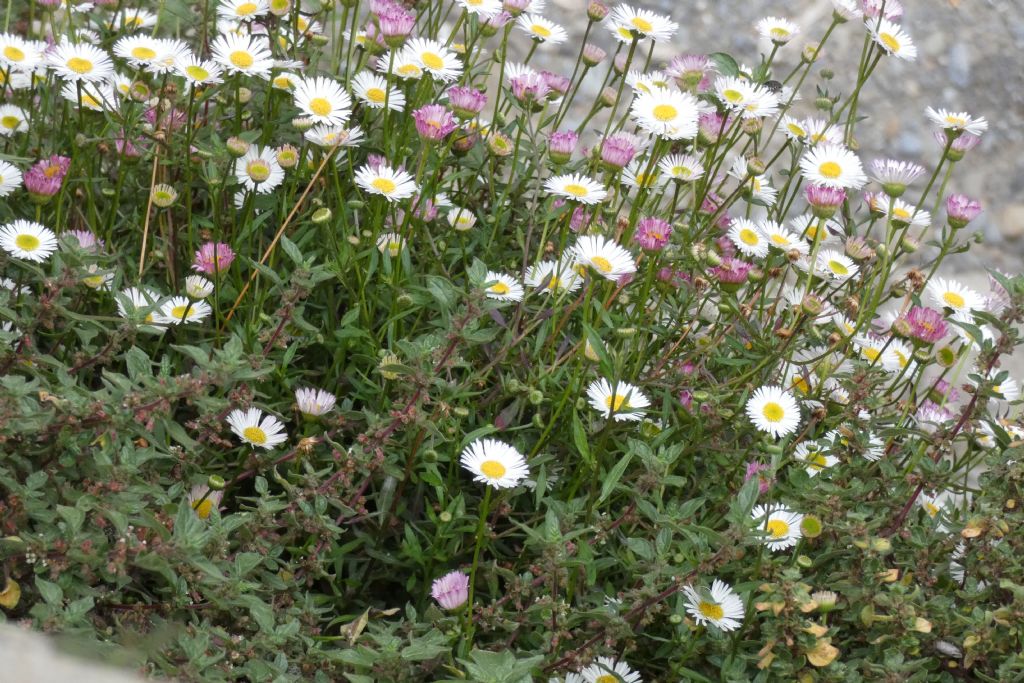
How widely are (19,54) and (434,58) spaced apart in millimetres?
694

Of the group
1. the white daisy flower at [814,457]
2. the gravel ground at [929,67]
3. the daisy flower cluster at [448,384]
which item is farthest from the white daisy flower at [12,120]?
the gravel ground at [929,67]

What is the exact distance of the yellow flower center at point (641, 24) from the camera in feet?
6.99

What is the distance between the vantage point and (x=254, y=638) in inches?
58.9

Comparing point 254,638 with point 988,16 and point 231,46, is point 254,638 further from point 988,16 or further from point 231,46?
point 988,16

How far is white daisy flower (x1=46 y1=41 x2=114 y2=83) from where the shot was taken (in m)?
1.95

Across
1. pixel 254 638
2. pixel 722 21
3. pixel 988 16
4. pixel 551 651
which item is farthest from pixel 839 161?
pixel 988 16

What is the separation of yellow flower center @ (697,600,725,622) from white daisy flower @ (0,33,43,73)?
1371 mm

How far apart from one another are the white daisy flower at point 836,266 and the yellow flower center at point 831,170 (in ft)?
0.51

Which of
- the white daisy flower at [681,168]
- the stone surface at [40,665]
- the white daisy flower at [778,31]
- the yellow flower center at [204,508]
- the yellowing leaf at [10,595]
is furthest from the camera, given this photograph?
the white daisy flower at [778,31]

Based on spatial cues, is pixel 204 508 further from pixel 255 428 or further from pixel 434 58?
pixel 434 58

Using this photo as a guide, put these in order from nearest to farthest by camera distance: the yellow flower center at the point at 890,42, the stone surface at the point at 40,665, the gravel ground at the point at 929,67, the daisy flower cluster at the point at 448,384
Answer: the stone surface at the point at 40,665 < the daisy flower cluster at the point at 448,384 < the yellow flower center at the point at 890,42 < the gravel ground at the point at 929,67

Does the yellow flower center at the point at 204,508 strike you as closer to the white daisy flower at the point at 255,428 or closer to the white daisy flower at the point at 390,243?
the white daisy flower at the point at 255,428

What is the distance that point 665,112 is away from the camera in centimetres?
203

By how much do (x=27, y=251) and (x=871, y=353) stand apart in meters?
1.39
